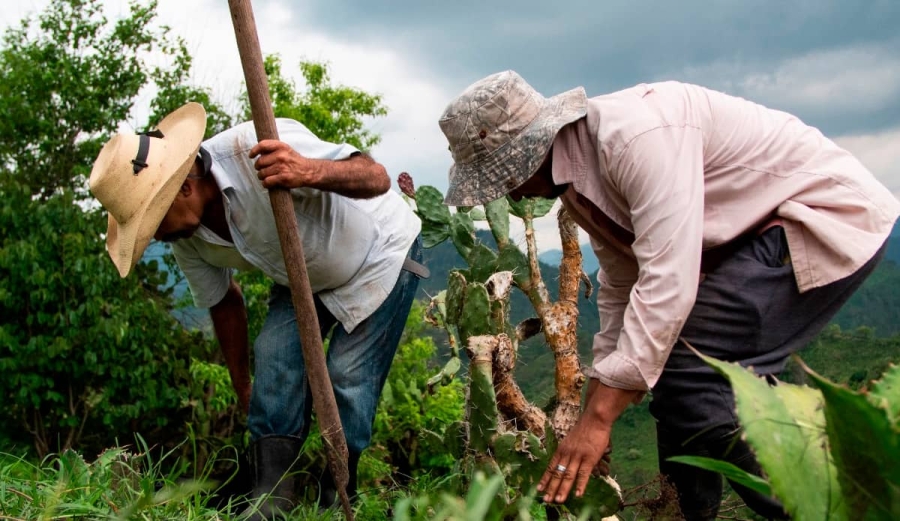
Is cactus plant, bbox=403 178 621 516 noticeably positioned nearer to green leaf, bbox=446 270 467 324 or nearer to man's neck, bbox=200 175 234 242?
green leaf, bbox=446 270 467 324

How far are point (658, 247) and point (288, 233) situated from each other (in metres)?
0.96

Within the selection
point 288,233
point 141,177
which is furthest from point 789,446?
point 141,177

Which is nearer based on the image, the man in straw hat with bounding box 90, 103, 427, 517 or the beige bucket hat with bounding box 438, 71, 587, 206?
the beige bucket hat with bounding box 438, 71, 587, 206

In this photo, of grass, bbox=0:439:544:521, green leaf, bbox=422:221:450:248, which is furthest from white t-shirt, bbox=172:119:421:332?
green leaf, bbox=422:221:450:248

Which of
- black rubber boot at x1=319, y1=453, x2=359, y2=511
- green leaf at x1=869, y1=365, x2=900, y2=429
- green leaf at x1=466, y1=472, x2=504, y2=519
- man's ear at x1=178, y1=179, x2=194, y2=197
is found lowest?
black rubber boot at x1=319, y1=453, x2=359, y2=511

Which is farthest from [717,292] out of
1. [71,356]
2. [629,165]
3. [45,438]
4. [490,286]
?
[45,438]

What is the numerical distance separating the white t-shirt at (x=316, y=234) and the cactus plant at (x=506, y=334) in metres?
0.38

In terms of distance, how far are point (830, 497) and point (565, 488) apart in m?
0.92

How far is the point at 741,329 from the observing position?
6.64 feet

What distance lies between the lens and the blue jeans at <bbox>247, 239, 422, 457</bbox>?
2746 millimetres

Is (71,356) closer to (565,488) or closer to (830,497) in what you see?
(565,488)

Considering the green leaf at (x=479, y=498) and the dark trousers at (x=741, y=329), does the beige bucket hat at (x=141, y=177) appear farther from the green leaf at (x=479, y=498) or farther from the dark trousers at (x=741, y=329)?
the green leaf at (x=479, y=498)

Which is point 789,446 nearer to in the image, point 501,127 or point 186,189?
point 501,127

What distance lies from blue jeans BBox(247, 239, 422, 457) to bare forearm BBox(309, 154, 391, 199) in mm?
438
